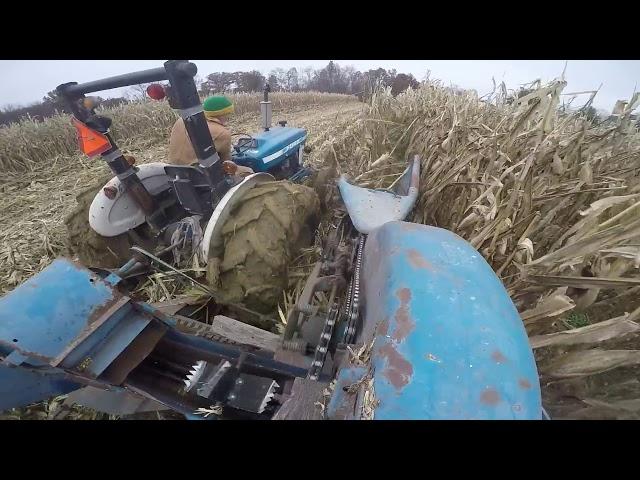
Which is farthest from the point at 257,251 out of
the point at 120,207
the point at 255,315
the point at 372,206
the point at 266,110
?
the point at 266,110

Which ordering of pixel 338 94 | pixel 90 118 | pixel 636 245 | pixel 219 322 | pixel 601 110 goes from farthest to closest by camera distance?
pixel 338 94 → pixel 601 110 → pixel 90 118 → pixel 219 322 → pixel 636 245

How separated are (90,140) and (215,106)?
46.0 inches

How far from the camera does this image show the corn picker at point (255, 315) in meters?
0.90

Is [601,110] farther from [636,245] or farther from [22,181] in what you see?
[22,181]

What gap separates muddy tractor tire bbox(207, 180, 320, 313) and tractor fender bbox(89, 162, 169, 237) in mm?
1054

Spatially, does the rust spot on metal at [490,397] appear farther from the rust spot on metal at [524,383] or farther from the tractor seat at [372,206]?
the tractor seat at [372,206]

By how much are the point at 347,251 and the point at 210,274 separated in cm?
79

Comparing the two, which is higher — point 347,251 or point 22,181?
point 347,251

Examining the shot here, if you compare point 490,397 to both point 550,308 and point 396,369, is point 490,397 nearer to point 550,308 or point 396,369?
point 396,369

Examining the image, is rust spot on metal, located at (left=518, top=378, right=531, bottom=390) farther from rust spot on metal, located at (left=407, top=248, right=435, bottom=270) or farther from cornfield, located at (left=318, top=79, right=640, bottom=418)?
cornfield, located at (left=318, top=79, right=640, bottom=418)

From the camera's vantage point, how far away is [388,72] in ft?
34.4

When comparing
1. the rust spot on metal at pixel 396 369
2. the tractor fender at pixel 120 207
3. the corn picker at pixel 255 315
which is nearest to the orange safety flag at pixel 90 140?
the corn picker at pixel 255 315

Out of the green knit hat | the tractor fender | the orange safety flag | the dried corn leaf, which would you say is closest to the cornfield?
the dried corn leaf

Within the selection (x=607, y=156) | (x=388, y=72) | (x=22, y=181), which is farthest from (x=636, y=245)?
(x=388, y=72)
